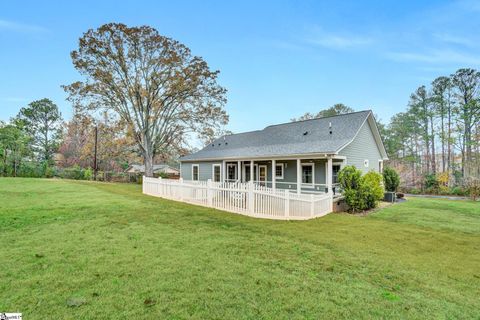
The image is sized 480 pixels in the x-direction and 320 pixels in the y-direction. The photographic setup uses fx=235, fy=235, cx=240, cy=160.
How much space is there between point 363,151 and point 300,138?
3933 mm

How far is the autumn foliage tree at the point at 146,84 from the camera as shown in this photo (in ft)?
65.3

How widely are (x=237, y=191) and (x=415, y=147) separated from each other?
33.9 m

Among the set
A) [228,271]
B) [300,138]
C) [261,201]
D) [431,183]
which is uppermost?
[300,138]

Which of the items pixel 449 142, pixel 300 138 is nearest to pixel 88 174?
pixel 300 138

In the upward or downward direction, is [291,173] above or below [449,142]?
below

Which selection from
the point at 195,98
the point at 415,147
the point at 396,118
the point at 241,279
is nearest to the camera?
the point at 241,279

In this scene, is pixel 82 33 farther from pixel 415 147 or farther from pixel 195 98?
pixel 415 147

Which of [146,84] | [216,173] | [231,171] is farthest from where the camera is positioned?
[146,84]

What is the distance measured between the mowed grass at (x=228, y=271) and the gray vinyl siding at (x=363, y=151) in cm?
715

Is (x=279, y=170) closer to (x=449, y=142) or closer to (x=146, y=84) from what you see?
(x=146, y=84)

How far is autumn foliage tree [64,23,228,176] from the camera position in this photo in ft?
65.3

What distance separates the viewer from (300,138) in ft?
51.1

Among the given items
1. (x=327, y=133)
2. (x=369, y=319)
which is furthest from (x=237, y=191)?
(x=327, y=133)

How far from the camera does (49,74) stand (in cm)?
2059
